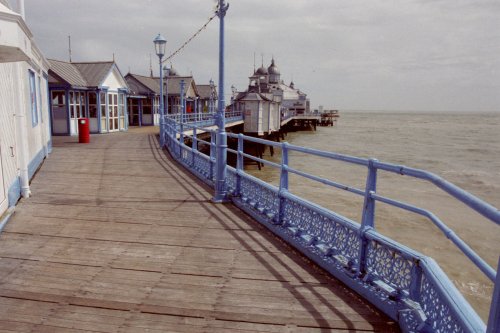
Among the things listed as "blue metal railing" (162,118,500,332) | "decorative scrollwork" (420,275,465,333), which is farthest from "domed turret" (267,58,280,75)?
"decorative scrollwork" (420,275,465,333)

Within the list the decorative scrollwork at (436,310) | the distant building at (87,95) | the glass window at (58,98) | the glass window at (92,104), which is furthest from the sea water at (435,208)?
the glass window at (58,98)

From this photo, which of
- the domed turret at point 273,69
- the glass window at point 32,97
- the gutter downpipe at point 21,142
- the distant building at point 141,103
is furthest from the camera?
the domed turret at point 273,69

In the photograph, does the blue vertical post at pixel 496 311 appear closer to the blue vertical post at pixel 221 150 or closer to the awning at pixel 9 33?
the awning at pixel 9 33

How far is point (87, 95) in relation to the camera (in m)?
22.0

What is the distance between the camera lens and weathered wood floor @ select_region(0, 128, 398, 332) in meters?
3.17

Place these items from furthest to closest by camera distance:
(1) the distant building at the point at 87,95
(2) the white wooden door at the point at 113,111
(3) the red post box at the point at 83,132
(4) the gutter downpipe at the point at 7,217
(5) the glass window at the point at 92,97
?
(2) the white wooden door at the point at 113,111, (5) the glass window at the point at 92,97, (1) the distant building at the point at 87,95, (3) the red post box at the point at 83,132, (4) the gutter downpipe at the point at 7,217

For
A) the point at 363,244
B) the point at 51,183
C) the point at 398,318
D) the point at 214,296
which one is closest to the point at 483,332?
the point at 398,318

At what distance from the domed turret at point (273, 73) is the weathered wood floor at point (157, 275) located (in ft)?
308

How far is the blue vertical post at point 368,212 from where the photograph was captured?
139 inches

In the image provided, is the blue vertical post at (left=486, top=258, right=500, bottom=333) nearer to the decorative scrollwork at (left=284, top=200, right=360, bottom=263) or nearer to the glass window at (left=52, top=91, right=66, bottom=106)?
the decorative scrollwork at (left=284, top=200, right=360, bottom=263)

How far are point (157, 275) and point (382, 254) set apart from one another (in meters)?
2.33

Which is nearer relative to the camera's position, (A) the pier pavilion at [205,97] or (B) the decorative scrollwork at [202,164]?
(B) the decorative scrollwork at [202,164]

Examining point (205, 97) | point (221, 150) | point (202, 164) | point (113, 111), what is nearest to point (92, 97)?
point (113, 111)

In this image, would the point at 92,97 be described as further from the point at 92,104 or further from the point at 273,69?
the point at 273,69
